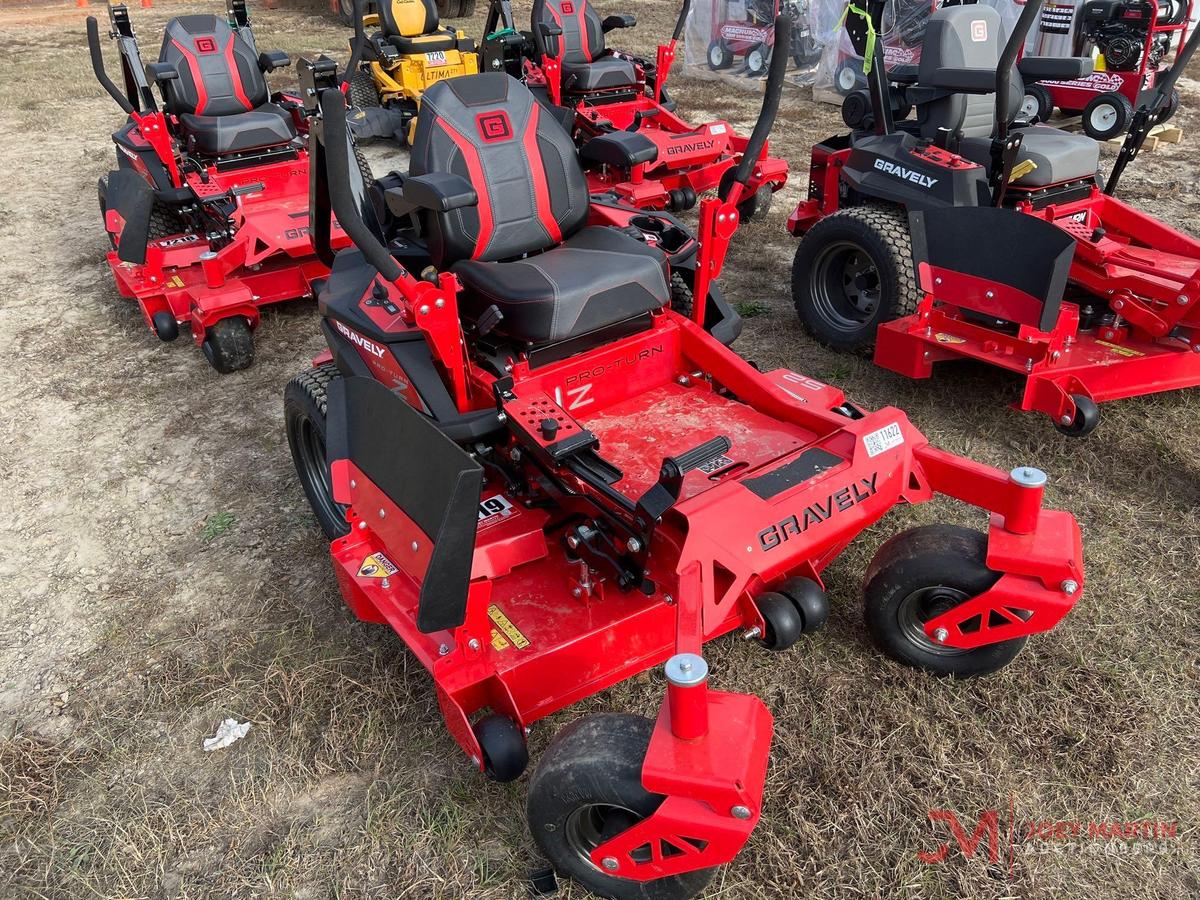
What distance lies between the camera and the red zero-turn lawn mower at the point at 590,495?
2.18 meters

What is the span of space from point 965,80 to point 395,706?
4065 millimetres

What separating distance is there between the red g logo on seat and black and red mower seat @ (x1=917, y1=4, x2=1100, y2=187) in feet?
8.25

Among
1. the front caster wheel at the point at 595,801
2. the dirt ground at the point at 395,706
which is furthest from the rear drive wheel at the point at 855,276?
the front caster wheel at the point at 595,801

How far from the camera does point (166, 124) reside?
6.21 meters

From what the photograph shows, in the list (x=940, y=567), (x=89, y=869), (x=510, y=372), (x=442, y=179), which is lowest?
(x=89, y=869)

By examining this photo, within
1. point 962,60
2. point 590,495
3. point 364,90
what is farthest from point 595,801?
point 364,90

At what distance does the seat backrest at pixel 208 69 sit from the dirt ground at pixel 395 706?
2.72m

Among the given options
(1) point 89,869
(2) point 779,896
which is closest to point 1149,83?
(2) point 779,896

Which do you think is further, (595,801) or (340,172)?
(340,172)

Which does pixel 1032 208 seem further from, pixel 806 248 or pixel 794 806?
pixel 794 806

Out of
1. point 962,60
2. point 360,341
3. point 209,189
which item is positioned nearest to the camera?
point 360,341

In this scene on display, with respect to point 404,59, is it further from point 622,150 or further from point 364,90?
point 622,150

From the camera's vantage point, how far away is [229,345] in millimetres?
5074

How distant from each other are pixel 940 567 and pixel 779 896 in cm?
104
